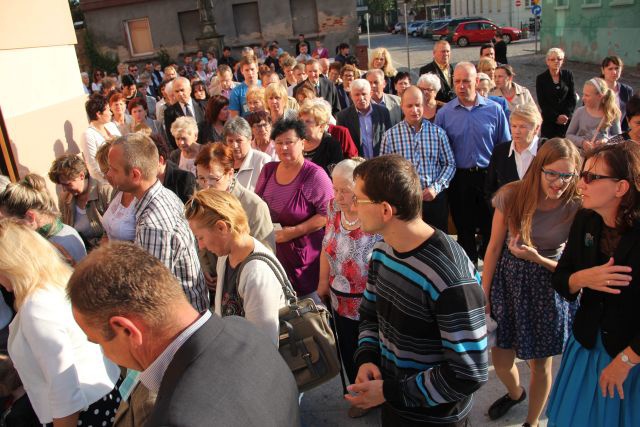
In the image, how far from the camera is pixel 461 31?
33875 millimetres

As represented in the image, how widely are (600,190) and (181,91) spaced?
6.03 meters

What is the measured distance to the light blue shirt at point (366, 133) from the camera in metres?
5.88

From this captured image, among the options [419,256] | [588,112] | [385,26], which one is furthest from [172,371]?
[385,26]

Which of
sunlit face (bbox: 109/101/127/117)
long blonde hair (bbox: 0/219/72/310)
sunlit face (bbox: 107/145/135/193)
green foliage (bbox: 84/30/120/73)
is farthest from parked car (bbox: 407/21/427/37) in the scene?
long blonde hair (bbox: 0/219/72/310)

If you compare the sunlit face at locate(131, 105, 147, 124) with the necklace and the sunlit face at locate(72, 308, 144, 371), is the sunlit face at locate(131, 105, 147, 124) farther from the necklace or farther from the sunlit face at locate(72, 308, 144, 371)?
the sunlit face at locate(72, 308, 144, 371)

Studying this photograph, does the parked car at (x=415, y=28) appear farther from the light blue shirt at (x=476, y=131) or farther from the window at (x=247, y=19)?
the light blue shirt at (x=476, y=131)

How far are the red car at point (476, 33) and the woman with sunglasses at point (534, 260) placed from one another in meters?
33.9

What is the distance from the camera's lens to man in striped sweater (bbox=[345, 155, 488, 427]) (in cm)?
187

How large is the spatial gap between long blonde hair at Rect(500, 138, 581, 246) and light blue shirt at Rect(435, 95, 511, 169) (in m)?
2.06

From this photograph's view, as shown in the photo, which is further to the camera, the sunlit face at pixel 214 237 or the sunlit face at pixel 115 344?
the sunlit face at pixel 214 237

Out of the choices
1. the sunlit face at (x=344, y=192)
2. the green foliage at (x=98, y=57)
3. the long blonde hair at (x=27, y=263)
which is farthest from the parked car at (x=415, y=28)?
the long blonde hair at (x=27, y=263)

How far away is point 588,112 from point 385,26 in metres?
63.5

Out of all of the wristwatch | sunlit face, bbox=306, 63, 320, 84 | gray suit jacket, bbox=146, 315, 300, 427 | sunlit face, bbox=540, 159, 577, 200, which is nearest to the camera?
gray suit jacket, bbox=146, 315, 300, 427

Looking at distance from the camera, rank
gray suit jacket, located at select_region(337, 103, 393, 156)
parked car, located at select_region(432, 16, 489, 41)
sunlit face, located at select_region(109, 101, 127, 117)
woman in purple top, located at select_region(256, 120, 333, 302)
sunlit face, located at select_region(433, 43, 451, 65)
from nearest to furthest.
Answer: woman in purple top, located at select_region(256, 120, 333, 302)
gray suit jacket, located at select_region(337, 103, 393, 156)
sunlit face, located at select_region(109, 101, 127, 117)
sunlit face, located at select_region(433, 43, 451, 65)
parked car, located at select_region(432, 16, 489, 41)
